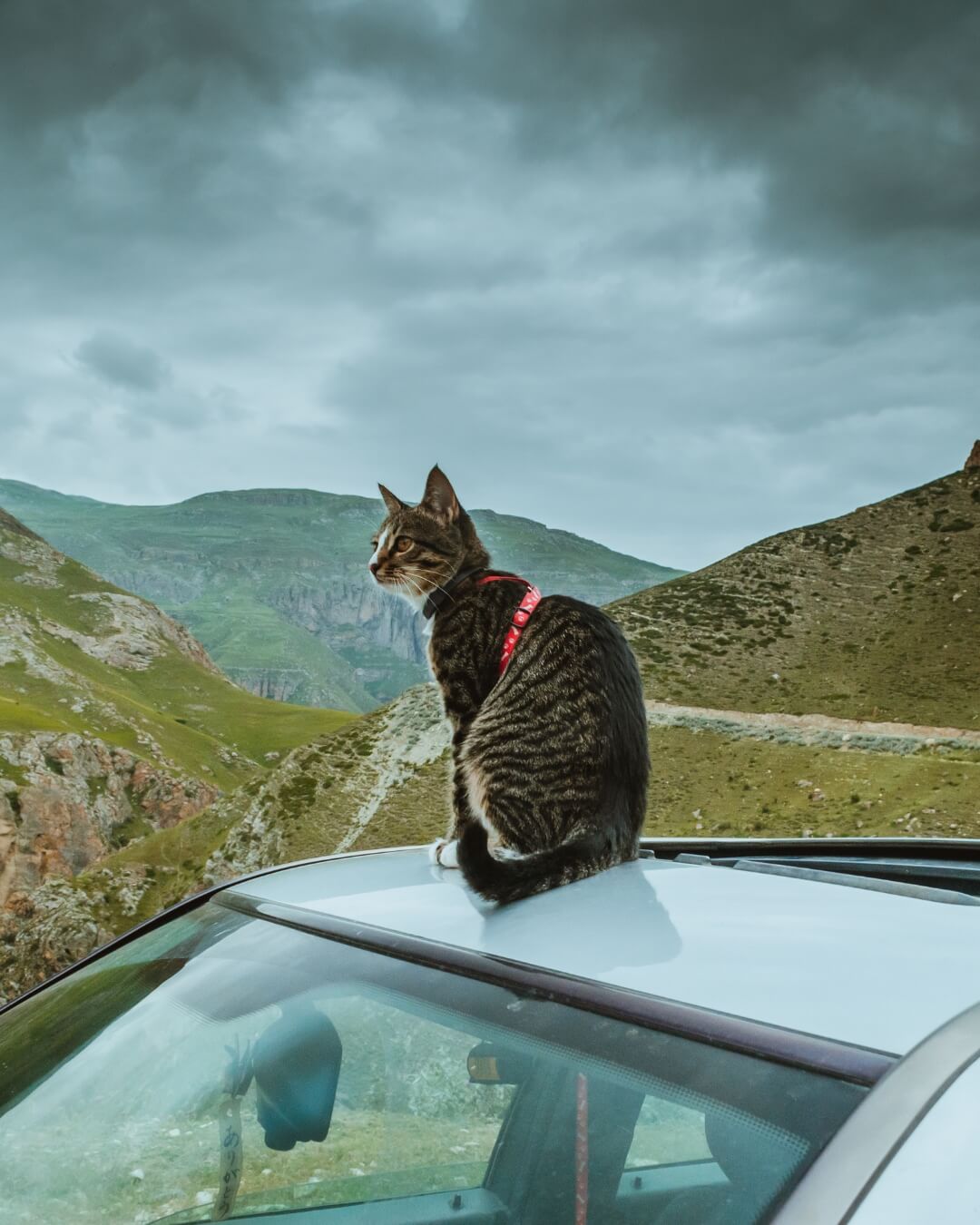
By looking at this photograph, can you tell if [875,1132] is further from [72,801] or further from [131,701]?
[131,701]

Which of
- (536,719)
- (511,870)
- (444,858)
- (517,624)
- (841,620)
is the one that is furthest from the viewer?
(841,620)

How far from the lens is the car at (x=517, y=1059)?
134 cm

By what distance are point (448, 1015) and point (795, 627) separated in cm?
5739

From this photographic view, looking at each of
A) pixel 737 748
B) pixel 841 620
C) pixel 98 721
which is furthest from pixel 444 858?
pixel 98 721

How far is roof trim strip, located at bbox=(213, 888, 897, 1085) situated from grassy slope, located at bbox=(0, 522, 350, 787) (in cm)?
9313

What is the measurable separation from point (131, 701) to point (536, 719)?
5139 inches

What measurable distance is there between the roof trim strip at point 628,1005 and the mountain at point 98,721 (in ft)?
223

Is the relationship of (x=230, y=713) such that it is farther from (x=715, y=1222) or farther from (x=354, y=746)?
(x=715, y=1222)

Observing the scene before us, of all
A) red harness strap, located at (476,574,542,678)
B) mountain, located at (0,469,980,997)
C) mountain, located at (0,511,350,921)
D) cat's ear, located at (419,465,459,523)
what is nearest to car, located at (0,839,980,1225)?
red harness strap, located at (476,574,542,678)

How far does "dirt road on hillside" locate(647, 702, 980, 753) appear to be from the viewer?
39719 mm

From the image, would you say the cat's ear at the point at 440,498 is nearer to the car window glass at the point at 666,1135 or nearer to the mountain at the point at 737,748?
the car window glass at the point at 666,1135

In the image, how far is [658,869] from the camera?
2490mm

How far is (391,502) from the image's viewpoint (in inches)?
284

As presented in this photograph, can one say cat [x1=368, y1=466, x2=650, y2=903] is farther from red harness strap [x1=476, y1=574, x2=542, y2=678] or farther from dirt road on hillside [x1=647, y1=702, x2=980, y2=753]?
dirt road on hillside [x1=647, y1=702, x2=980, y2=753]
